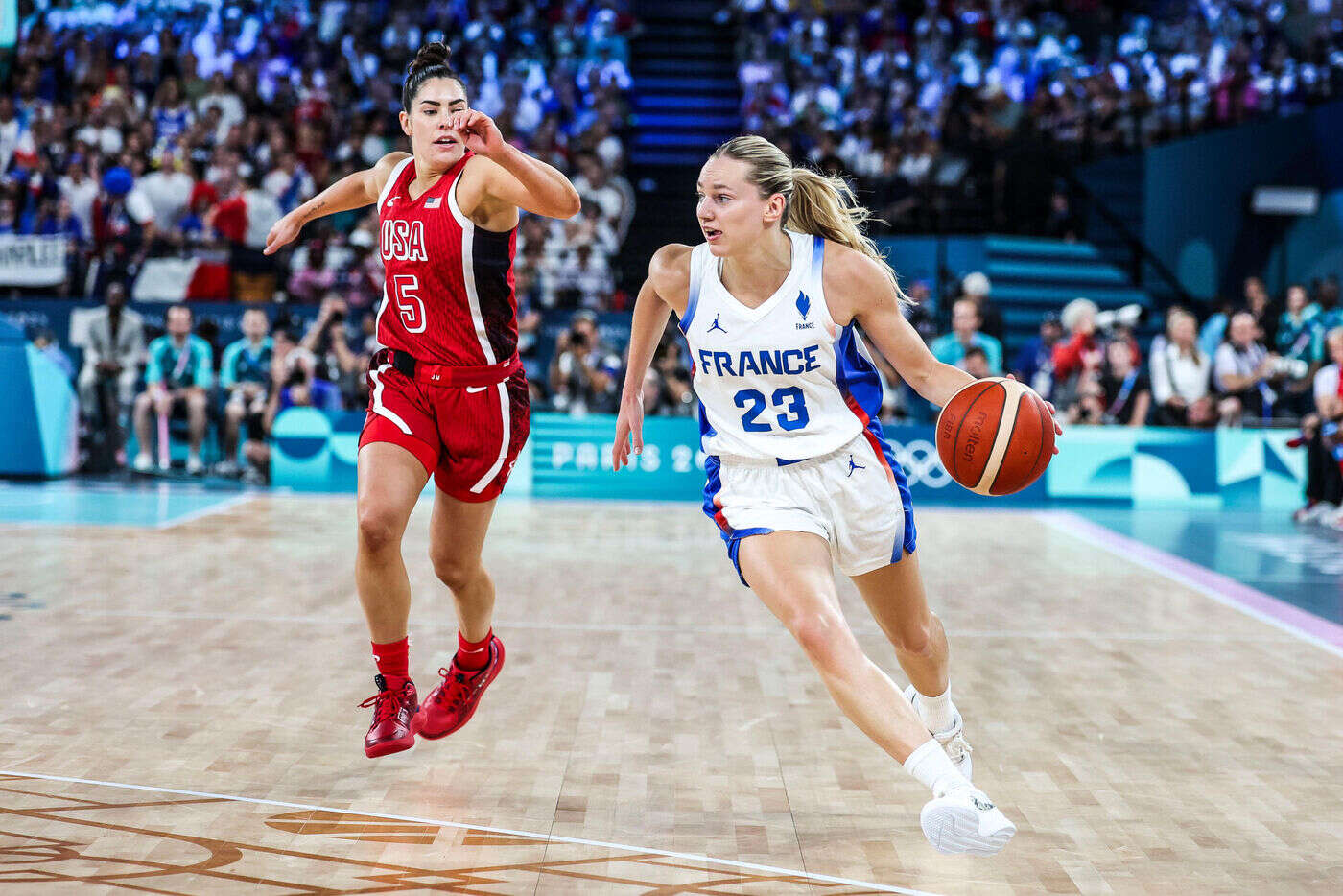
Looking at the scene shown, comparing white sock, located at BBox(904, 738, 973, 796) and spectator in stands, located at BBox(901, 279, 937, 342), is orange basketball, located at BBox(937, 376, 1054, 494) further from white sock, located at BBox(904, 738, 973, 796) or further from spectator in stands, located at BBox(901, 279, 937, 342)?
spectator in stands, located at BBox(901, 279, 937, 342)

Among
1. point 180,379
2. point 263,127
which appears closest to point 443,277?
point 180,379

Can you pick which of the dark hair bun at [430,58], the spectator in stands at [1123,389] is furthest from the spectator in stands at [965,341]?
the dark hair bun at [430,58]

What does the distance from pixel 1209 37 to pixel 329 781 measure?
17.6 metres

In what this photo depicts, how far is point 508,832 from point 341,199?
2.14m

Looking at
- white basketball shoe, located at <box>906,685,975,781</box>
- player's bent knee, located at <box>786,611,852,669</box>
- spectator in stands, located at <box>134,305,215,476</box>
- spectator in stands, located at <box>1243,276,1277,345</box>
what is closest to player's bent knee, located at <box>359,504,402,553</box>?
player's bent knee, located at <box>786,611,852,669</box>

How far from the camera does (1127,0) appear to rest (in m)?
20.0

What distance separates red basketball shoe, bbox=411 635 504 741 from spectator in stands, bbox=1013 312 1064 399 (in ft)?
30.7

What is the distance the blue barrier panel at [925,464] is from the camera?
1236 centimetres

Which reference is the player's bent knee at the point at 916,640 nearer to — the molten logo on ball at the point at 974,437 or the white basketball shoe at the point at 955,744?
the white basketball shoe at the point at 955,744

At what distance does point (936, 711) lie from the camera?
3.93 meters

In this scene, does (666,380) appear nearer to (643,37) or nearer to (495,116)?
(495,116)

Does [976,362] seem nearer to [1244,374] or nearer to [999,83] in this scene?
[1244,374]

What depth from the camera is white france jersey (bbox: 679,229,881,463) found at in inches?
141

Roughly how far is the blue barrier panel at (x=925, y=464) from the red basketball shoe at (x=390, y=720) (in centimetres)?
811
